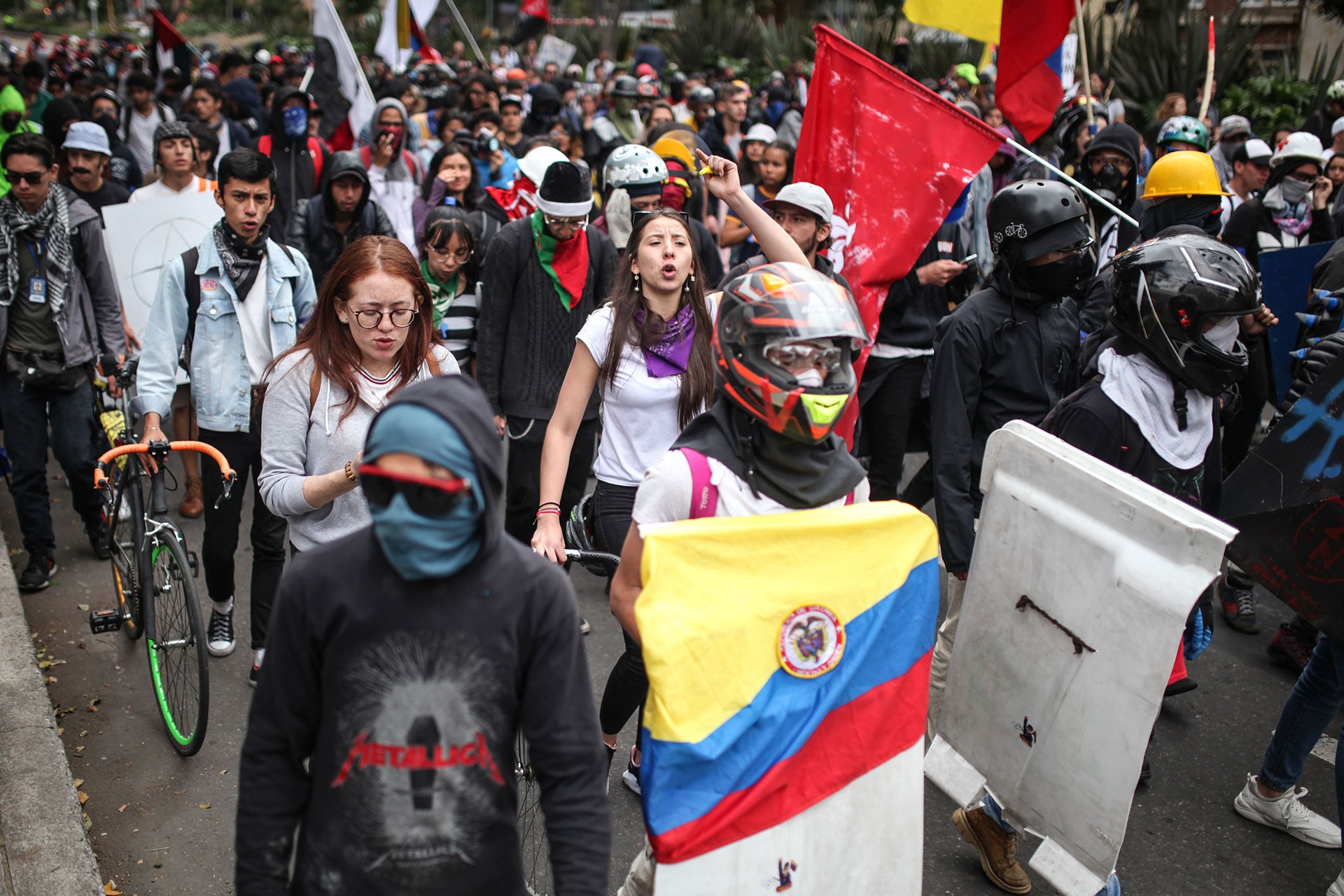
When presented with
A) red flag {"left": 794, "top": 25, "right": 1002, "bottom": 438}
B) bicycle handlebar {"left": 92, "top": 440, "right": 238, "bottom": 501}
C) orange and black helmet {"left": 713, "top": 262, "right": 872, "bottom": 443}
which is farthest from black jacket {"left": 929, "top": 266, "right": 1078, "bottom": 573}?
bicycle handlebar {"left": 92, "top": 440, "right": 238, "bottom": 501}

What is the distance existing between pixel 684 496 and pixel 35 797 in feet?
9.09

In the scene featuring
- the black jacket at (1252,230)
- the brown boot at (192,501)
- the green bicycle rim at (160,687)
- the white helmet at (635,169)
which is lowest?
the brown boot at (192,501)

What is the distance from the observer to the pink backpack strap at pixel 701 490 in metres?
2.57

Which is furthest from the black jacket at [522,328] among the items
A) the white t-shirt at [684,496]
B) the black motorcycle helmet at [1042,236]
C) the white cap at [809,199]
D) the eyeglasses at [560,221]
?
the white t-shirt at [684,496]

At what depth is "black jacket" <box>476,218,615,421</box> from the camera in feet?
17.8

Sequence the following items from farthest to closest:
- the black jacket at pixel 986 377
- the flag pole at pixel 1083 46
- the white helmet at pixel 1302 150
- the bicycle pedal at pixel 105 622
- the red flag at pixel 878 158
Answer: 1. the white helmet at pixel 1302 150
2. the flag pole at pixel 1083 46
3. the red flag at pixel 878 158
4. the bicycle pedal at pixel 105 622
5. the black jacket at pixel 986 377

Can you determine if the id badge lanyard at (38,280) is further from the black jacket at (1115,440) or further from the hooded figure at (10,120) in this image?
the black jacket at (1115,440)

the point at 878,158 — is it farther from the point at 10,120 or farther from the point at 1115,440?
the point at 10,120

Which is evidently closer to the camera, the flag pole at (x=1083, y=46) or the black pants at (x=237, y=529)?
the black pants at (x=237, y=529)

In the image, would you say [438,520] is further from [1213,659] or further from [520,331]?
[1213,659]

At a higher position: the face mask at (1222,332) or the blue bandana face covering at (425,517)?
the blue bandana face covering at (425,517)

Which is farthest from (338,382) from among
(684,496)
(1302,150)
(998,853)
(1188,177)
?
(1302,150)

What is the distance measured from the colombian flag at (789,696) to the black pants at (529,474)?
2941 millimetres

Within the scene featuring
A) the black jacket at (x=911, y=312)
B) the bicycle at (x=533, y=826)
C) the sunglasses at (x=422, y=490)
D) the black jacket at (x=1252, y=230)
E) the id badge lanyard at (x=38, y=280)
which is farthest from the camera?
the black jacket at (x=1252, y=230)
